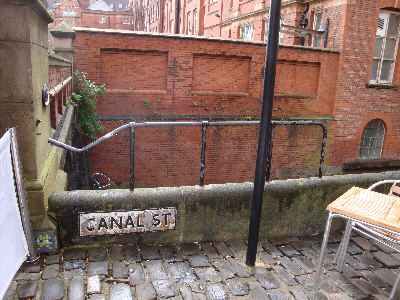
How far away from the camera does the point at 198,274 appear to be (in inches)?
129

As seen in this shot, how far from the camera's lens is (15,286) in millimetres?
2807

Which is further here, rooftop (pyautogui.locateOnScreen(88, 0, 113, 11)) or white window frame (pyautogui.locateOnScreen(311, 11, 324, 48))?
rooftop (pyautogui.locateOnScreen(88, 0, 113, 11))

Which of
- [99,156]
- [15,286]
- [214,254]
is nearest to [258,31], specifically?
[99,156]

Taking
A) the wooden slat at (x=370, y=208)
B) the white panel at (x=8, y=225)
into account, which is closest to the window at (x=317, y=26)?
the wooden slat at (x=370, y=208)

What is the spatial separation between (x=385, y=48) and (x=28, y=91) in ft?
48.5

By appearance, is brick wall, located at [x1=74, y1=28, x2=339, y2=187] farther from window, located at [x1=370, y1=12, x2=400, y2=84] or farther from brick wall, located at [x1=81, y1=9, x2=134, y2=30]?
brick wall, located at [x1=81, y1=9, x2=134, y2=30]

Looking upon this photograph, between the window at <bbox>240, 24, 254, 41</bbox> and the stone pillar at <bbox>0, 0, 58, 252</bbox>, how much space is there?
16.6 metres

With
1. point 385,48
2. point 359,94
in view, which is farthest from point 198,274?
point 385,48

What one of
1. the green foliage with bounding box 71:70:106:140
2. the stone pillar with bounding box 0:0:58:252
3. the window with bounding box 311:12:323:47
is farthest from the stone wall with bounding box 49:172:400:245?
the window with bounding box 311:12:323:47

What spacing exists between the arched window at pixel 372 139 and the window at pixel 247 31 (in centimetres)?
781

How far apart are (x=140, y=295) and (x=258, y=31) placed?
16807mm

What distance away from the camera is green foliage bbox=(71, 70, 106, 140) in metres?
9.84

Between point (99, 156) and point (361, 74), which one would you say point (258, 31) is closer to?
point (361, 74)

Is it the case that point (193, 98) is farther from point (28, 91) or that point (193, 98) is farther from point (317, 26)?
point (28, 91)
